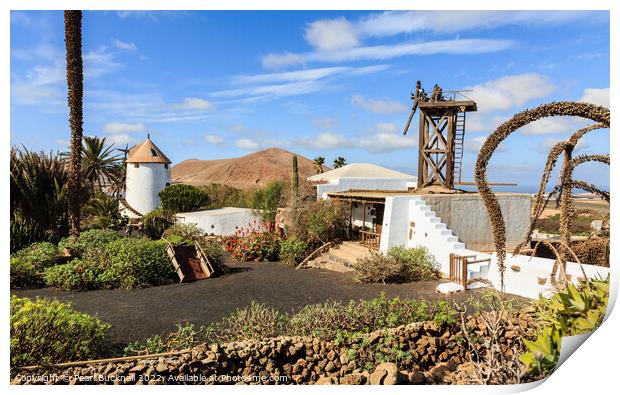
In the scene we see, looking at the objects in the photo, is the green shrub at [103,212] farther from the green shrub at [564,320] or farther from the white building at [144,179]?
the green shrub at [564,320]

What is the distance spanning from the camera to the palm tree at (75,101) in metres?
8.52

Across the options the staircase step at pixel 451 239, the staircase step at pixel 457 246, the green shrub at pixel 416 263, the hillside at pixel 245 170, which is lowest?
the green shrub at pixel 416 263

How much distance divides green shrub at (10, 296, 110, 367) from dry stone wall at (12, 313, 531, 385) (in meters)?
0.18

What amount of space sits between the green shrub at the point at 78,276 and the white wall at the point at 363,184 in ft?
31.1

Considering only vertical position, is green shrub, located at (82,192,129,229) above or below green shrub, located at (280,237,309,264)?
above

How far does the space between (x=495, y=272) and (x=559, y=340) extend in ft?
13.9

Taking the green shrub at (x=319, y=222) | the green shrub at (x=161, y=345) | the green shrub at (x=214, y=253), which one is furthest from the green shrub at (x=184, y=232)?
the green shrub at (x=161, y=345)

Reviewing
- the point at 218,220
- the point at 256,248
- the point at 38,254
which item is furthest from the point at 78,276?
the point at 218,220

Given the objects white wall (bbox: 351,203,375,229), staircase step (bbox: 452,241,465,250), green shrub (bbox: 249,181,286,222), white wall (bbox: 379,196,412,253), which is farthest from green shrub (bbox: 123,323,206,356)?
green shrub (bbox: 249,181,286,222)

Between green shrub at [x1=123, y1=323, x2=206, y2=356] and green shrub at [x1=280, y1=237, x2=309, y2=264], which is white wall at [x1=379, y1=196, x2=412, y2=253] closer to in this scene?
green shrub at [x1=280, y1=237, x2=309, y2=264]

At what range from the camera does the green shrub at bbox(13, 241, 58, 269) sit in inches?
331

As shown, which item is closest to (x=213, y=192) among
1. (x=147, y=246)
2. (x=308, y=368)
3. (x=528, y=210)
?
(x=147, y=246)

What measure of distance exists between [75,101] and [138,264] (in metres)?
3.86

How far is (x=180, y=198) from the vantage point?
63.7 feet
